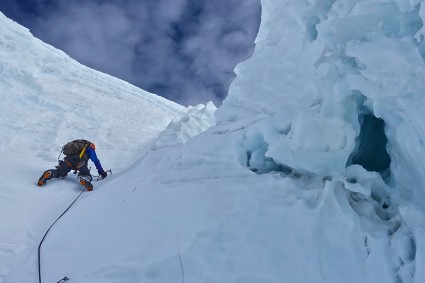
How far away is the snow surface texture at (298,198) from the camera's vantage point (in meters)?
4.12

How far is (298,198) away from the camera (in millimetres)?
4875

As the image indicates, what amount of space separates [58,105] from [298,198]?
442 inches

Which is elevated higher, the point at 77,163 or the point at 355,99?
the point at 77,163

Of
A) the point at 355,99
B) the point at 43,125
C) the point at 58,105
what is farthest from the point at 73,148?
the point at 58,105

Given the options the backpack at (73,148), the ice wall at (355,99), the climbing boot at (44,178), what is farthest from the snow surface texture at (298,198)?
the backpack at (73,148)

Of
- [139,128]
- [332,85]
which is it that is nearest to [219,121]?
[332,85]

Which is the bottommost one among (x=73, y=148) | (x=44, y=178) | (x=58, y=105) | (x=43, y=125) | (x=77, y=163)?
(x=44, y=178)

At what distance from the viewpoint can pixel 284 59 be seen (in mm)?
7730

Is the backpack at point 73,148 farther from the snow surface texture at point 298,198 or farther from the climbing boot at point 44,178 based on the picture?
the snow surface texture at point 298,198

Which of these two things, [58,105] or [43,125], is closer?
[43,125]

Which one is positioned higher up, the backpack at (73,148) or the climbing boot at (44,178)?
the backpack at (73,148)

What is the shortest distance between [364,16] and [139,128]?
9.96 meters

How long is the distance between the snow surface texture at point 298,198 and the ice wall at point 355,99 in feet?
0.05

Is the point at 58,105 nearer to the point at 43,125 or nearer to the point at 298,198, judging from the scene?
the point at 43,125
